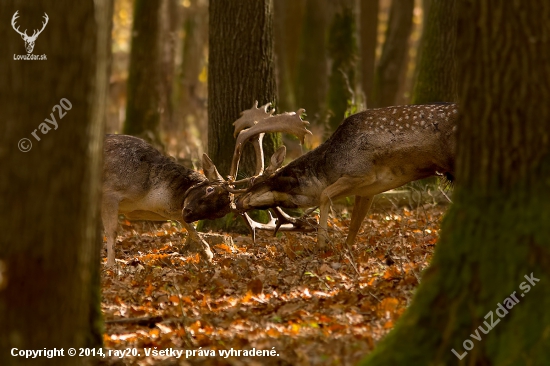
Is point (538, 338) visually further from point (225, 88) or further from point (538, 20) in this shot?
point (225, 88)

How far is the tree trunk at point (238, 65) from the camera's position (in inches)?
448

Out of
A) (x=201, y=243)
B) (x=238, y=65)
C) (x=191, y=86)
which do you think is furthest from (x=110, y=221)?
(x=191, y=86)

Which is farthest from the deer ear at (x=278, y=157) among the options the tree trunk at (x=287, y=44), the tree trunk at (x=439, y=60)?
the tree trunk at (x=287, y=44)

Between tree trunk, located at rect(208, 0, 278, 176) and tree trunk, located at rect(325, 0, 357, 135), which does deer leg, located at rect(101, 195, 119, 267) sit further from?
tree trunk, located at rect(325, 0, 357, 135)

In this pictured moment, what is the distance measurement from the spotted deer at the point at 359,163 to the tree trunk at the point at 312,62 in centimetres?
1081

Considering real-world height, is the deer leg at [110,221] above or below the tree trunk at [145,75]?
below

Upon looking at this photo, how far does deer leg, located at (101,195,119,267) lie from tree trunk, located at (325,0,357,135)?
8.16 m

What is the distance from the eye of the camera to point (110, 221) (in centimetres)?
1067

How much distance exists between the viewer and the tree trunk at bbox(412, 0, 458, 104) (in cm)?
1461

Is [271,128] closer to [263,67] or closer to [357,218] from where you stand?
[263,67]

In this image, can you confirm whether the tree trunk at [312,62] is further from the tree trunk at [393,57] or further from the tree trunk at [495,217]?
the tree trunk at [495,217]

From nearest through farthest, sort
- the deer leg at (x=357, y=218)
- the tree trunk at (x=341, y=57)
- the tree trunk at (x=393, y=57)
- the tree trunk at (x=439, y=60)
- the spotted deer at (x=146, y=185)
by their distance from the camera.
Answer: the spotted deer at (x=146, y=185)
the deer leg at (x=357, y=218)
the tree trunk at (x=439, y=60)
the tree trunk at (x=341, y=57)
the tree trunk at (x=393, y=57)

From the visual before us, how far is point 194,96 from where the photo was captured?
2623 cm

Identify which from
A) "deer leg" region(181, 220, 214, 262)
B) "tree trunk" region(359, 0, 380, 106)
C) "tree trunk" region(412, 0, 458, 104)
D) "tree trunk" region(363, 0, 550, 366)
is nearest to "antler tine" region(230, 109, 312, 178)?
"deer leg" region(181, 220, 214, 262)
